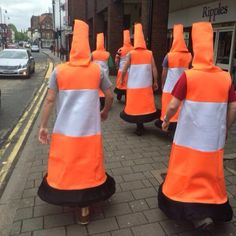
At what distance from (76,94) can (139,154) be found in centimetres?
256

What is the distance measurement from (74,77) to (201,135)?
1329 mm

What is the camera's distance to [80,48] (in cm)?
336

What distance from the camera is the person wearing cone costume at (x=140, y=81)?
6422 millimetres

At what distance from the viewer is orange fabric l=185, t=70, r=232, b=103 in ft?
Result: 10.0

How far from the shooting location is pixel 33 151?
19.4 feet

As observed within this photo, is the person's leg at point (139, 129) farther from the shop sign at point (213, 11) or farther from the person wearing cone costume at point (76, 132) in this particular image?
the shop sign at point (213, 11)

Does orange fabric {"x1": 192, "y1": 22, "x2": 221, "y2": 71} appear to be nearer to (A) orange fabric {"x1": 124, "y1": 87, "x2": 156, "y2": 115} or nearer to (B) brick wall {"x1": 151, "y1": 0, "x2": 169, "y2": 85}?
(A) orange fabric {"x1": 124, "y1": 87, "x2": 156, "y2": 115}

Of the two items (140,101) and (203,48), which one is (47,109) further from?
(140,101)

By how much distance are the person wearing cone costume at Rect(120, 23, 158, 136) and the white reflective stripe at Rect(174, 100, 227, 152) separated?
329cm

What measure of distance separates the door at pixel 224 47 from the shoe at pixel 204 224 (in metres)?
7.79

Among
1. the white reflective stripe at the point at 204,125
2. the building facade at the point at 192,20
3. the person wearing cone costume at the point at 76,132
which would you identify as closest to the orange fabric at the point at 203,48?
the white reflective stripe at the point at 204,125

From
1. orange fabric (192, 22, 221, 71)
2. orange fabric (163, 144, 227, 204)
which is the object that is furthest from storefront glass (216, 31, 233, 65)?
orange fabric (163, 144, 227, 204)

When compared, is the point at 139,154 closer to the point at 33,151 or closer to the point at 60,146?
the point at 33,151

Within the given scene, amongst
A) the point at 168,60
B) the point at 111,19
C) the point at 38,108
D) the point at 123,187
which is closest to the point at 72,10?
the point at 111,19
